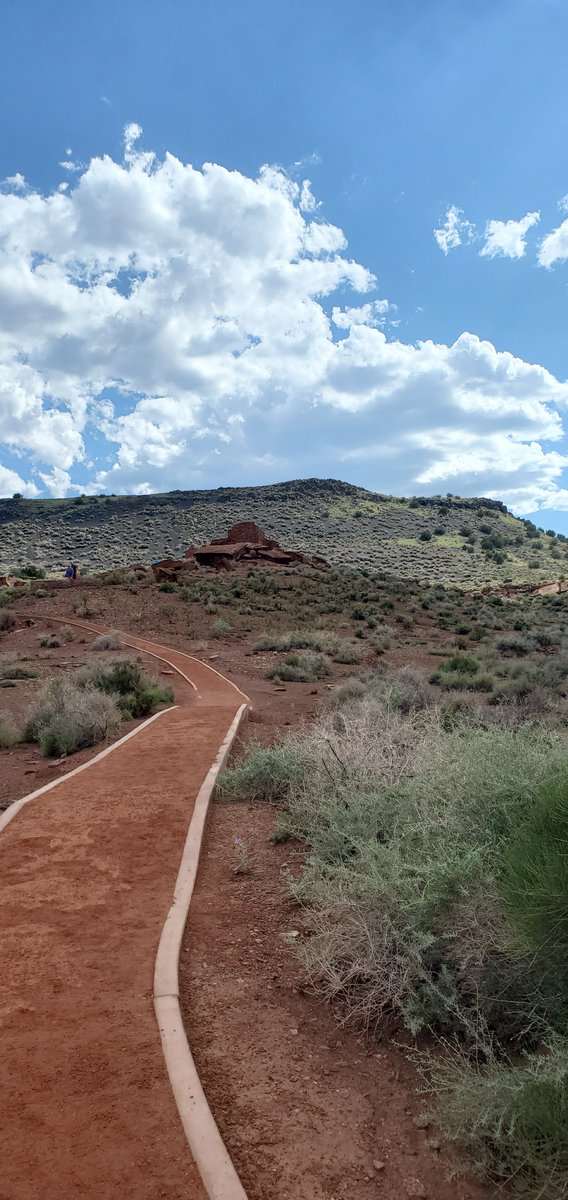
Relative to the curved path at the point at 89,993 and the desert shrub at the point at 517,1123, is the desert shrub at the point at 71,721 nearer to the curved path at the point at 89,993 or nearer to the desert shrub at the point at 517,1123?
the curved path at the point at 89,993

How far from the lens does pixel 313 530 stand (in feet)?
222

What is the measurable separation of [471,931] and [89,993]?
84.7 inches

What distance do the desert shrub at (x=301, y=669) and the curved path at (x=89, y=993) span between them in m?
9.80

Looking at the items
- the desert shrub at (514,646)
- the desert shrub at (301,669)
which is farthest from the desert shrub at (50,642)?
the desert shrub at (514,646)

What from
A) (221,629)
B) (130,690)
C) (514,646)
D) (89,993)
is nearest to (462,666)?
(514,646)

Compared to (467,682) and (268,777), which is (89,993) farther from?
(467,682)

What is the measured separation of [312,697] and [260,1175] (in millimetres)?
12327

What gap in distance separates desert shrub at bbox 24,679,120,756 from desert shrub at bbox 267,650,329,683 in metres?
6.48

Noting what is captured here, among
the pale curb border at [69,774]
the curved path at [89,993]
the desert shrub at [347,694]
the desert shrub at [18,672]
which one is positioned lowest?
the curved path at [89,993]

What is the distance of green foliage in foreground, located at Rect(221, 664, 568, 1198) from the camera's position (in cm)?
267

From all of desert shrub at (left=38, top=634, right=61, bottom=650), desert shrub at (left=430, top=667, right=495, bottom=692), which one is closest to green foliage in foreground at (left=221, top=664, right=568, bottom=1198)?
desert shrub at (left=430, top=667, right=495, bottom=692)

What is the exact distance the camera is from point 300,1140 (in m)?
2.91

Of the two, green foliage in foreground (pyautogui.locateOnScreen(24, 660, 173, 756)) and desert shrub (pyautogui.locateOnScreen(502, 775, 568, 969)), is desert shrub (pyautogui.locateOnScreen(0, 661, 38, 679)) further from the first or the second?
desert shrub (pyautogui.locateOnScreen(502, 775, 568, 969))

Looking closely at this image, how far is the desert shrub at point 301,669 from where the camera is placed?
17609 mm
